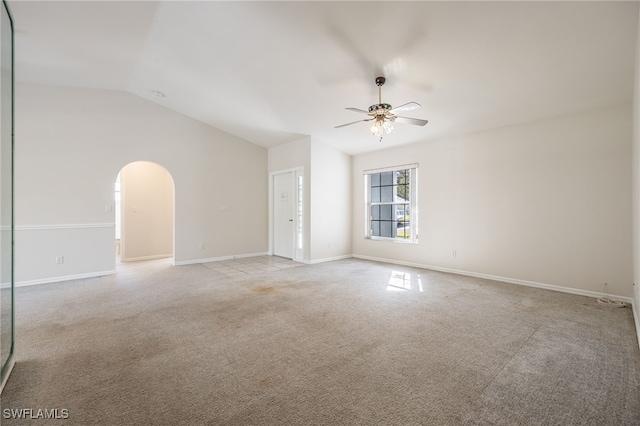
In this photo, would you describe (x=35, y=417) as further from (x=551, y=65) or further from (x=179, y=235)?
(x=551, y=65)

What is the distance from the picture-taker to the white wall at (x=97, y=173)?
4.66 meters

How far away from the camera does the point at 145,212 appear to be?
697 centimetres

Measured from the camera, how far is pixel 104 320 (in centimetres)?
306

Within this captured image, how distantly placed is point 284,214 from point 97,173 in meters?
3.73

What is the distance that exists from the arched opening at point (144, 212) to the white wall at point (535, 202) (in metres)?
5.79

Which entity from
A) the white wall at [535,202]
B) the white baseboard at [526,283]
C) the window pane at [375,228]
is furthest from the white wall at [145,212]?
the white wall at [535,202]

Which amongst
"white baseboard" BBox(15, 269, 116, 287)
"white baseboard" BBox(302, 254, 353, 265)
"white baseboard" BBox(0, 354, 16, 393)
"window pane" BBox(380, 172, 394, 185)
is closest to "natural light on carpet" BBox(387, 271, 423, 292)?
"white baseboard" BBox(302, 254, 353, 265)

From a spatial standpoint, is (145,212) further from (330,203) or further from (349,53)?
(349,53)

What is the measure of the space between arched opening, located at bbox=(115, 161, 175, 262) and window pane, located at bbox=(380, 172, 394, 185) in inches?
187

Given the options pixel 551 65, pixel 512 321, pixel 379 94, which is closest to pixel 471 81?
pixel 551 65

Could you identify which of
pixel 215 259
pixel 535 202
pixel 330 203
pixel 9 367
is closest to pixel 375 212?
pixel 330 203

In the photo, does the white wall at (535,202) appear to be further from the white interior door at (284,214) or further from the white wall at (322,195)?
the white interior door at (284,214)

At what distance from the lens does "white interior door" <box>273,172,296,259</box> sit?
22.1 ft

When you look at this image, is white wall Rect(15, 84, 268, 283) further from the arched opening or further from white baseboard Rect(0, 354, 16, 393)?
white baseboard Rect(0, 354, 16, 393)
